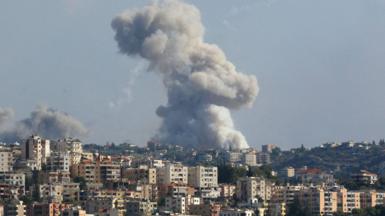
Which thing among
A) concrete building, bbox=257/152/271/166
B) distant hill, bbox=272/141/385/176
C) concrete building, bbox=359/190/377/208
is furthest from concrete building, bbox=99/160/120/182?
concrete building, bbox=257/152/271/166

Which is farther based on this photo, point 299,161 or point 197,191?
point 299,161

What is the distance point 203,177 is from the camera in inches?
3516

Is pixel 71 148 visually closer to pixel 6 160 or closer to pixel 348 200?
pixel 6 160

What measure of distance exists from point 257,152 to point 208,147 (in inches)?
123

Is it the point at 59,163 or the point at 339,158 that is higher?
the point at 339,158

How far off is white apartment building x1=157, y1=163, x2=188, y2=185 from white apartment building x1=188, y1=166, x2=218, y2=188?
0.27m

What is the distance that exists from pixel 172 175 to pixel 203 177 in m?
1.51

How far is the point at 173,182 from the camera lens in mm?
88375

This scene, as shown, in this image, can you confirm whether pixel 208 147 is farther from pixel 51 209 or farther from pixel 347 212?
pixel 51 209

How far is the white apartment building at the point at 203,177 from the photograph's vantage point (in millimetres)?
88500

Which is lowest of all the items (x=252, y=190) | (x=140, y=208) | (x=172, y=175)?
(x=140, y=208)

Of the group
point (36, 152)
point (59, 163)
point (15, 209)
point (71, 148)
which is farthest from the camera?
point (71, 148)

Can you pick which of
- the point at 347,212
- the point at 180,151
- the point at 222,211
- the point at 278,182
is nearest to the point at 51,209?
the point at 222,211

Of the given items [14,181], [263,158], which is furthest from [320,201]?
[263,158]
